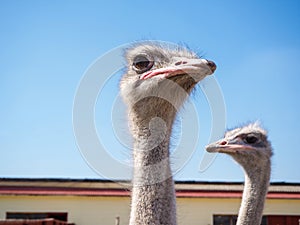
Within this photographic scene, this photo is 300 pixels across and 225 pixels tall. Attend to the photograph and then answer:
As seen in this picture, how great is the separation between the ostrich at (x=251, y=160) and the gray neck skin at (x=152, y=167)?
2764 mm

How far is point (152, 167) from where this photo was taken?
9.86 feet

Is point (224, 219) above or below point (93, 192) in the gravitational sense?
below

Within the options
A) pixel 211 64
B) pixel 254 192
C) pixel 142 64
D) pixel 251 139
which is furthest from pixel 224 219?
pixel 211 64

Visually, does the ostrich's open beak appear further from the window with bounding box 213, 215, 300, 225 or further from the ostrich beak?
the window with bounding box 213, 215, 300, 225

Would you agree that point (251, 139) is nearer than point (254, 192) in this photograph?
No

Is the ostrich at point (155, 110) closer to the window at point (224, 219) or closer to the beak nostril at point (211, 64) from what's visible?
the beak nostril at point (211, 64)

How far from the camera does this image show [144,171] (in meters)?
3.01

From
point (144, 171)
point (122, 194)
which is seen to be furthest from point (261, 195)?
point (122, 194)

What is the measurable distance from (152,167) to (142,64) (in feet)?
2.37

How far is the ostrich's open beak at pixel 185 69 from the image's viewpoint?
2990mm

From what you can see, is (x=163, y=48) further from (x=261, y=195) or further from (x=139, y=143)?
(x=261, y=195)

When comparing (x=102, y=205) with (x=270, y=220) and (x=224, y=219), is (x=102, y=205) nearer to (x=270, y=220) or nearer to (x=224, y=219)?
(x=224, y=219)

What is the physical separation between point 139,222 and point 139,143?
521mm

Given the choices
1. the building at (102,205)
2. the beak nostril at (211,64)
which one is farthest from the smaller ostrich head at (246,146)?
the building at (102,205)
